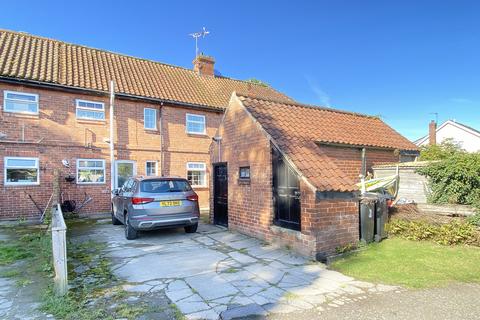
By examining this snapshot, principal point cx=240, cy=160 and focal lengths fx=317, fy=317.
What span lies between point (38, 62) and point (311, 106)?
12.5 meters

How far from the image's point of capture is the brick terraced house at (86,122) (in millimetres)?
12867

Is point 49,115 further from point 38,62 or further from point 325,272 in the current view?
point 325,272

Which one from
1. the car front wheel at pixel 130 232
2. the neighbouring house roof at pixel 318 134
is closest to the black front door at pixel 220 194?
the neighbouring house roof at pixel 318 134

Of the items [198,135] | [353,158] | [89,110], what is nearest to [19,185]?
[89,110]

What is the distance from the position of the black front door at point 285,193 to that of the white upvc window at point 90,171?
32.6ft

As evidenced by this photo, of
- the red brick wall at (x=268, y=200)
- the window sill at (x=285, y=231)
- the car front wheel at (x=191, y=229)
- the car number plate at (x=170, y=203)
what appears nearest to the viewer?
the red brick wall at (x=268, y=200)

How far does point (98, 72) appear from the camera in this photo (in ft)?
52.2

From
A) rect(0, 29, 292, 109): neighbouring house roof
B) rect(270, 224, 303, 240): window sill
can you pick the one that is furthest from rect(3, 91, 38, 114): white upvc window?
rect(270, 224, 303, 240): window sill

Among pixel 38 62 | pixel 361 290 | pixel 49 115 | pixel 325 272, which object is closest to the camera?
pixel 361 290

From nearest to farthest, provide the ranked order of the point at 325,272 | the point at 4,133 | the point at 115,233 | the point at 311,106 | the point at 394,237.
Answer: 1. the point at 325,272
2. the point at 394,237
3. the point at 115,233
4. the point at 311,106
5. the point at 4,133

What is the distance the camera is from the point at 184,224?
8.83 meters

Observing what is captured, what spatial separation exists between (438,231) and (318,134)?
3.79 m

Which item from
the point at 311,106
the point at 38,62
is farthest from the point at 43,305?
the point at 38,62

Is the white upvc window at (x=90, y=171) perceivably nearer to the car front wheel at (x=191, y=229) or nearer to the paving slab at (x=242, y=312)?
the car front wheel at (x=191, y=229)
